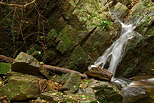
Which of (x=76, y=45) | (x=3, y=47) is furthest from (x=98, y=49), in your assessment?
(x=3, y=47)

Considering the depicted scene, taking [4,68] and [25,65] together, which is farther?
[4,68]

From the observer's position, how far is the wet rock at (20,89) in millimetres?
4027

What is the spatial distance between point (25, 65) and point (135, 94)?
166 inches

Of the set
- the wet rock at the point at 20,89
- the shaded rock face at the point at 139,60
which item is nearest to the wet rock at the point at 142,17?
the shaded rock face at the point at 139,60

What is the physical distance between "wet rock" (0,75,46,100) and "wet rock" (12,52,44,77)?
723 millimetres

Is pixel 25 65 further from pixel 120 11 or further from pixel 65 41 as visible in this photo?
pixel 120 11

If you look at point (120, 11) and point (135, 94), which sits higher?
point (120, 11)

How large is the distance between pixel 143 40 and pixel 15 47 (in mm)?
6680

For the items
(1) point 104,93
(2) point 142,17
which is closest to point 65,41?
(1) point 104,93

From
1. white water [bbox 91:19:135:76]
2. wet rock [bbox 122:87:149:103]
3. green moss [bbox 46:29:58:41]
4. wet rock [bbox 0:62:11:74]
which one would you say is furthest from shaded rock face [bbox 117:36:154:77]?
wet rock [bbox 0:62:11:74]

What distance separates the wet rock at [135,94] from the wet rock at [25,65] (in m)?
3.37

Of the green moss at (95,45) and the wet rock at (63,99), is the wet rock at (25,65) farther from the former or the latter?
the green moss at (95,45)

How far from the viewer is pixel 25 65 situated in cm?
519

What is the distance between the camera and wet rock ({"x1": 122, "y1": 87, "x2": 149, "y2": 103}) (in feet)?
16.8
